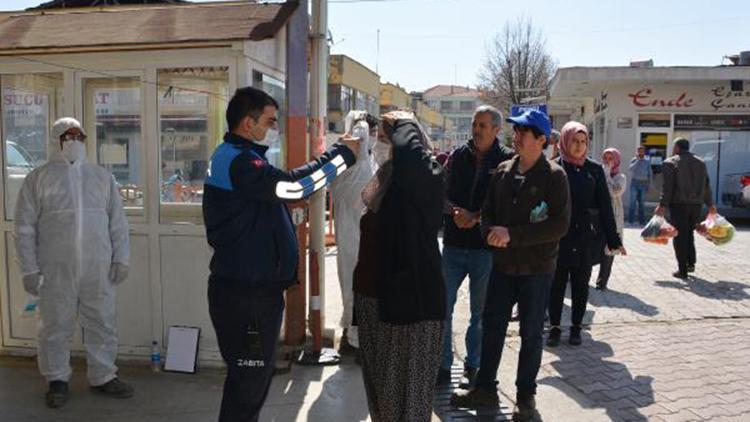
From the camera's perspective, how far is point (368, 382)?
3.31m

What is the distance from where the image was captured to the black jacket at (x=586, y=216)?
5.19 m

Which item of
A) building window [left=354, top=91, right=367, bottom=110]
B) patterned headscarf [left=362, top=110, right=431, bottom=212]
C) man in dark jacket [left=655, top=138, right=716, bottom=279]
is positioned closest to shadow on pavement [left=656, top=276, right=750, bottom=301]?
man in dark jacket [left=655, top=138, right=716, bottom=279]

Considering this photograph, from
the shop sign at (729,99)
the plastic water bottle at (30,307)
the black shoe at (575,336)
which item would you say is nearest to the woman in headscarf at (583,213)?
the black shoe at (575,336)

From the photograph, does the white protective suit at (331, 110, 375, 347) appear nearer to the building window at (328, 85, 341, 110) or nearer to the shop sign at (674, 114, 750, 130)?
the shop sign at (674, 114, 750, 130)

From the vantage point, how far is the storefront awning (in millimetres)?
4422

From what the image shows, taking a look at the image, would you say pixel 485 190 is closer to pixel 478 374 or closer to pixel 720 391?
pixel 478 374

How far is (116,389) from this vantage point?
4289 mm

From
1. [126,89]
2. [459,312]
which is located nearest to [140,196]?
[126,89]

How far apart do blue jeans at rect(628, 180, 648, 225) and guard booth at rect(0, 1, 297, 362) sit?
1178 centimetres

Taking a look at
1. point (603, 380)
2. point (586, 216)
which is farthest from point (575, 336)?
point (586, 216)

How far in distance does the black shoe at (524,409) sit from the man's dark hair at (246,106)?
239cm

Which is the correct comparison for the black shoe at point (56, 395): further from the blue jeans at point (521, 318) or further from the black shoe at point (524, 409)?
the black shoe at point (524, 409)

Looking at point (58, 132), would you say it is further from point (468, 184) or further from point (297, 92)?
point (468, 184)

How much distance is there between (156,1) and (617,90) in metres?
15.1
